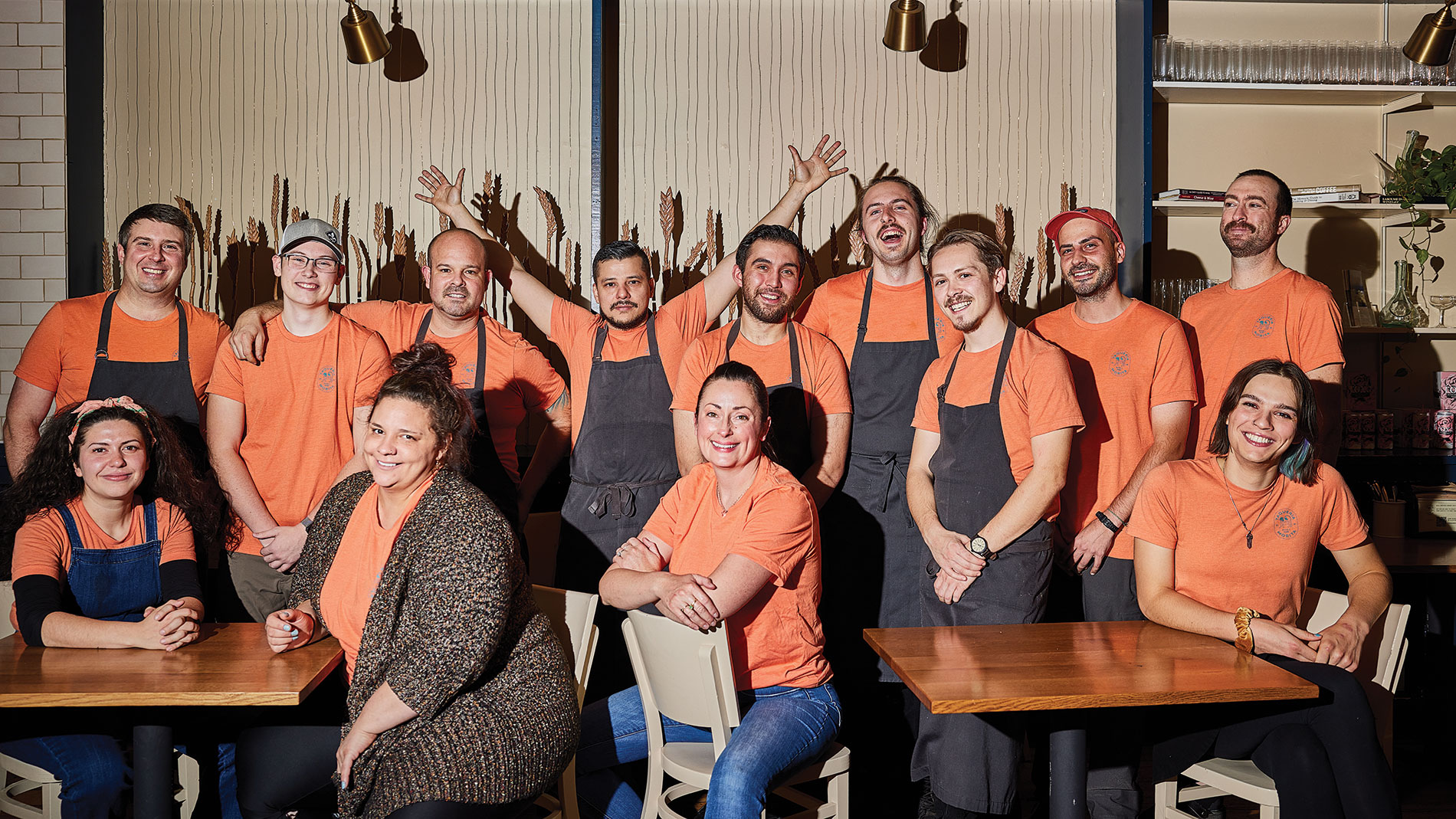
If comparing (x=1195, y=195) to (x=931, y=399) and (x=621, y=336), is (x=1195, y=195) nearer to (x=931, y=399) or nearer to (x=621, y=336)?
(x=931, y=399)

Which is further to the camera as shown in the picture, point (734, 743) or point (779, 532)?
point (779, 532)

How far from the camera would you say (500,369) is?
3576 mm

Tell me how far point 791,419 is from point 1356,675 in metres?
1.65

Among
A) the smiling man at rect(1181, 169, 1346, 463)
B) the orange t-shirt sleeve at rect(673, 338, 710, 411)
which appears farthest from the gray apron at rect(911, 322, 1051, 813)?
the smiling man at rect(1181, 169, 1346, 463)

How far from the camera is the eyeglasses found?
328 cm

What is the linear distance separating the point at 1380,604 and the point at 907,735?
166 centimetres

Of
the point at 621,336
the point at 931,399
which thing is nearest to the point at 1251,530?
the point at 931,399

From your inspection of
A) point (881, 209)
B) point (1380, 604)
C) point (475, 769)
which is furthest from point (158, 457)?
point (1380, 604)

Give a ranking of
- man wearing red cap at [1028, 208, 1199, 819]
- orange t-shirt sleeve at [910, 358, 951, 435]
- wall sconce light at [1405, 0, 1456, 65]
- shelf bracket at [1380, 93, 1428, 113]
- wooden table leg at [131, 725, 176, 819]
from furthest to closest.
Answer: shelf bracket at [1380, 93, 1428, 113], wall sconce light at [1405, 0, 1456, 65], man wearing red cap at [1028, 208, 1199, 819], orange t-shirt sleeve at [910, 358, 951, 435], wooden table leg at [131, 725, 176, 819]

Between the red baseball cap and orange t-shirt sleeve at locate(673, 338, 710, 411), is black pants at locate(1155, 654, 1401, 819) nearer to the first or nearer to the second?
the red baseball cap

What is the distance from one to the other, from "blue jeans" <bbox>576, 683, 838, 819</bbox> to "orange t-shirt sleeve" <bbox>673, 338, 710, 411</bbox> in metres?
0.95

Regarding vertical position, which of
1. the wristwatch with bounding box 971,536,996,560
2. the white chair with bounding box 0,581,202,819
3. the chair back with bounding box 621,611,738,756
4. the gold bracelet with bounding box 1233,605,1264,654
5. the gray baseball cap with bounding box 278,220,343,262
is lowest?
the white chair with bounding box 0,581,202,819

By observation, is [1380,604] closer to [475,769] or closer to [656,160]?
[475,769]

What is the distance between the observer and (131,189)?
4.66m
